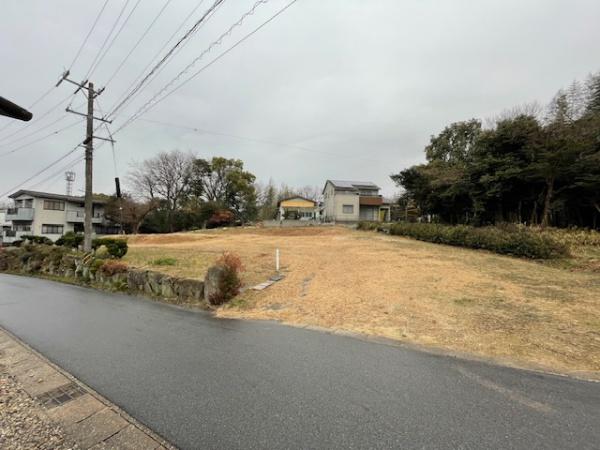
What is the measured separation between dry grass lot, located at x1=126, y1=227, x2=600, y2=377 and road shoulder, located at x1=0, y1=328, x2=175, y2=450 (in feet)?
8.93

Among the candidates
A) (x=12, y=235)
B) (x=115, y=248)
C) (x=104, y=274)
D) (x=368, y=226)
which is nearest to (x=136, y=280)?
(x=104, y=274)

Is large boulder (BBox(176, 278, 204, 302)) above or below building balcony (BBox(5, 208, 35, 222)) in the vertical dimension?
Result: below

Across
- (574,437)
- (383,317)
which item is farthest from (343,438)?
(383,317)

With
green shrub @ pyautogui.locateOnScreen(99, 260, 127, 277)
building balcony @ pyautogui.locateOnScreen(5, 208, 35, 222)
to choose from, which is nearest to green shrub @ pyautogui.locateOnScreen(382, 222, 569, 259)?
green shrub @ pyautogui.locateOnScreen(99, 260, 127, 277)

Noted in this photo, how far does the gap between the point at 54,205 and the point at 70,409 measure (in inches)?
1687

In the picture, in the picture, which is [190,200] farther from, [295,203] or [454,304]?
[454,304]

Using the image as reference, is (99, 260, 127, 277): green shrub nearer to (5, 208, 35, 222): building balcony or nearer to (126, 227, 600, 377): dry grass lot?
(126, 227, 600, 377): dry grass lot

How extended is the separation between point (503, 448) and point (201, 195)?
41.9 meters

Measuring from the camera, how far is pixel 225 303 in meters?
6.12

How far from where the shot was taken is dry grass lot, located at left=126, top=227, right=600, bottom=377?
12.0 feet

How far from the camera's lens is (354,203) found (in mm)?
32250

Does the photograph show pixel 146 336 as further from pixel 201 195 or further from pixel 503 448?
pixel 201 195

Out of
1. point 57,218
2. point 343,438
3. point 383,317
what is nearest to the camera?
point 343,438

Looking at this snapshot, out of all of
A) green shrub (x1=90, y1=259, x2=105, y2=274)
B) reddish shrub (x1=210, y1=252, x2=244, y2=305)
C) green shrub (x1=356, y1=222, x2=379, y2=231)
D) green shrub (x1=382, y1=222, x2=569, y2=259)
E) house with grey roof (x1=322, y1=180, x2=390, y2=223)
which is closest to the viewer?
reddish shrub (x1=210, y1=252, x2=244, y2=305)
